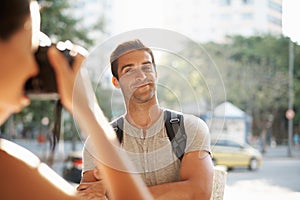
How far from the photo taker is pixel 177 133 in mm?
990

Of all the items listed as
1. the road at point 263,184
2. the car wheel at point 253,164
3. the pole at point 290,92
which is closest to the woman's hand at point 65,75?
the road at point 263,184

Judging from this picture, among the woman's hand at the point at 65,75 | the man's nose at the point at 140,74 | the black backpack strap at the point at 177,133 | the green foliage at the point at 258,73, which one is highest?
the green foliage at the point at 258,73

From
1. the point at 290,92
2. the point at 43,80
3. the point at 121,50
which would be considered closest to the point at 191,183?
the point at 121,50

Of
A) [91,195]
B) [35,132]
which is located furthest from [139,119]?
[35,132]

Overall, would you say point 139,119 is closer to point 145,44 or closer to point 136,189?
point 145,44

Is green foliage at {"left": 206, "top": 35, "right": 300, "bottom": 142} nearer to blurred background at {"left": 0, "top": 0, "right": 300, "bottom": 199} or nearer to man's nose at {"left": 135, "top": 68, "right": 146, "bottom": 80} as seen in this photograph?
blurred background at {"left": 0, "top": 0, "right": 300, "bottom": 199}

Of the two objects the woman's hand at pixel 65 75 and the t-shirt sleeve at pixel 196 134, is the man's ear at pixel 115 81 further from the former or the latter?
the woman's hand at pixel 65 75

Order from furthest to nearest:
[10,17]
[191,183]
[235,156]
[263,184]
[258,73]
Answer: [258,73], [235,156], [263,184], [191,183], [10,17]

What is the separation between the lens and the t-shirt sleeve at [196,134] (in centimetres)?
98

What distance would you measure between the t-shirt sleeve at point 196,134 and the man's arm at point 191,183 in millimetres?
12

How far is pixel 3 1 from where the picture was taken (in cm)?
43

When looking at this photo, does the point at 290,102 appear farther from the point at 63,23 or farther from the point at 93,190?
the point at 93,190

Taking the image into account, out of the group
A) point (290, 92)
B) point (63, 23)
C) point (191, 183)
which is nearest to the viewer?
point (191, 183)

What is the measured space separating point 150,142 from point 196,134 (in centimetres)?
9
